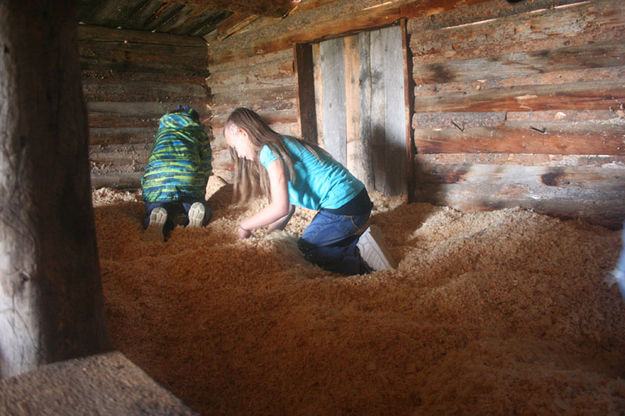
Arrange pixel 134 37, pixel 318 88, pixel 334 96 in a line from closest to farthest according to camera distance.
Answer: pixel 334 96 < pixel 318 88 < pixel 134 37

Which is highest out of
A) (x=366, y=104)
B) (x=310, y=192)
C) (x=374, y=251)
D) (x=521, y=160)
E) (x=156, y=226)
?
(x=366, y=104)

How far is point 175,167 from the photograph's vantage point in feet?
13.0

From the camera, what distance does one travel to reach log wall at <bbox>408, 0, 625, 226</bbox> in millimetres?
3084

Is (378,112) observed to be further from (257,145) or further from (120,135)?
(120,135)

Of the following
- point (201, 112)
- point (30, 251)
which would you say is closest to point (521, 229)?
point (30, 251)

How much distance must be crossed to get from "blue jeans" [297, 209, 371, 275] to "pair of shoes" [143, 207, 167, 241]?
122 centimetres

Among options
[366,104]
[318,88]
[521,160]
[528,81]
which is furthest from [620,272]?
[318,88]

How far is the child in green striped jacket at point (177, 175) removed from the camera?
3871mm

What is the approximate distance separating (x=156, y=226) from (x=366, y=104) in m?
2.54

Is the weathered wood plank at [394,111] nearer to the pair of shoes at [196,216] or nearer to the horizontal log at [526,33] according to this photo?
the horizontal log at [526,33]

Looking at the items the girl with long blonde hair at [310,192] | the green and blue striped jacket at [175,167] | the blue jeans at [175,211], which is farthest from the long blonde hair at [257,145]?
the green and blue striped jacket at [175,167]

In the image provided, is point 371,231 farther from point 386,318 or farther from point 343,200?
point 386,318

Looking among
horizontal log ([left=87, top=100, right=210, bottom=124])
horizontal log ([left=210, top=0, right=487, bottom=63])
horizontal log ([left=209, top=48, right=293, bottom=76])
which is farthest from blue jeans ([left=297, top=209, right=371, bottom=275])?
horizontal log ([left=87, top=100, right=210, bottom=124])

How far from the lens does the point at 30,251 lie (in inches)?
50.9
